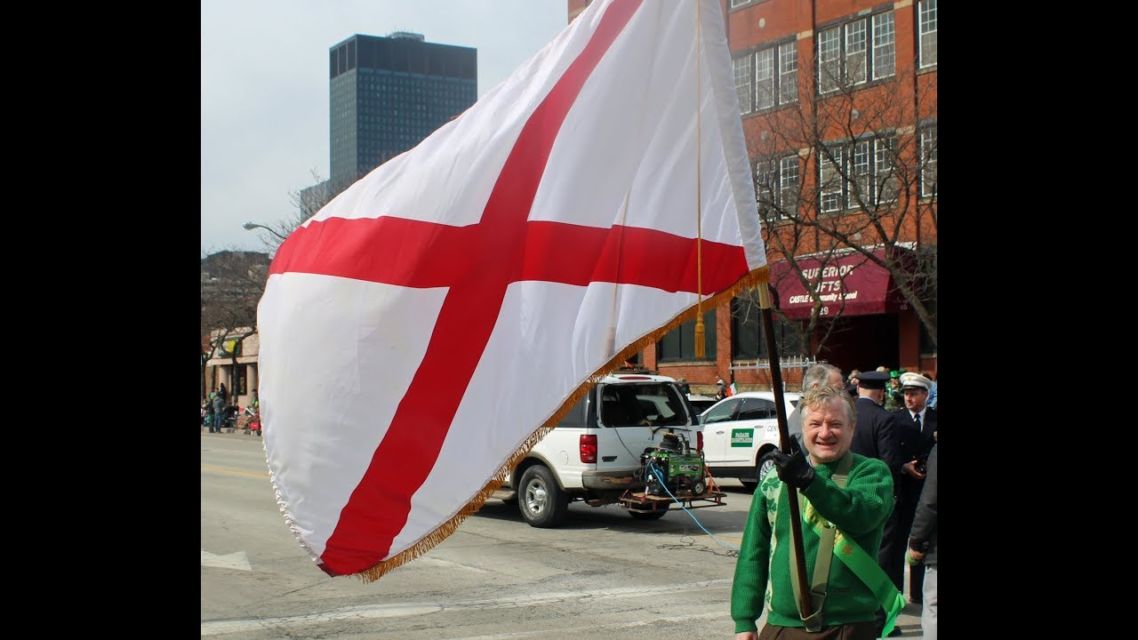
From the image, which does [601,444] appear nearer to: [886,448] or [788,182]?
[886,448]

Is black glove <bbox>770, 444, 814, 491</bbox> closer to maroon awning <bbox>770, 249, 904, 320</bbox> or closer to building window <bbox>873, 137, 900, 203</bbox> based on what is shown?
building window <bbox>873, 137, 900, 203</bbox>

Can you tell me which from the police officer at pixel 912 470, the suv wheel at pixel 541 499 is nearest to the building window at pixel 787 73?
the suv wheel at pixel 541 499

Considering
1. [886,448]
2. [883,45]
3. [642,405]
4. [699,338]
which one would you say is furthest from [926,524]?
[883,45]

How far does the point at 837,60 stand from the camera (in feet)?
97.9

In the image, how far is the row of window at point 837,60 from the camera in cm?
2925

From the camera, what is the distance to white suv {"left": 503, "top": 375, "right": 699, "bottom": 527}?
13867 millimetres

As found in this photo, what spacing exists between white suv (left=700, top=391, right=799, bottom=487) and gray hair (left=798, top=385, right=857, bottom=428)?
1415cm

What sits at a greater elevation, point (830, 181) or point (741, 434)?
point (830, 181)

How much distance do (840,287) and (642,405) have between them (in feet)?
55.3

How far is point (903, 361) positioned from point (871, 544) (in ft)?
94.1

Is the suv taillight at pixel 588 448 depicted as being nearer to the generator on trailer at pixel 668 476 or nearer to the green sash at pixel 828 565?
the generator on trailer at pixel 668 476

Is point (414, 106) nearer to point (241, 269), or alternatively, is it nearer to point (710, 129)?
point (241, 269)

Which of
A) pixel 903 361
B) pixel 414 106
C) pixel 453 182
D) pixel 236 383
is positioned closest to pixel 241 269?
pixel 236 383

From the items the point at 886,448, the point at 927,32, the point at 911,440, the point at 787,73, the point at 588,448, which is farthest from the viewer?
the point at 787,73
